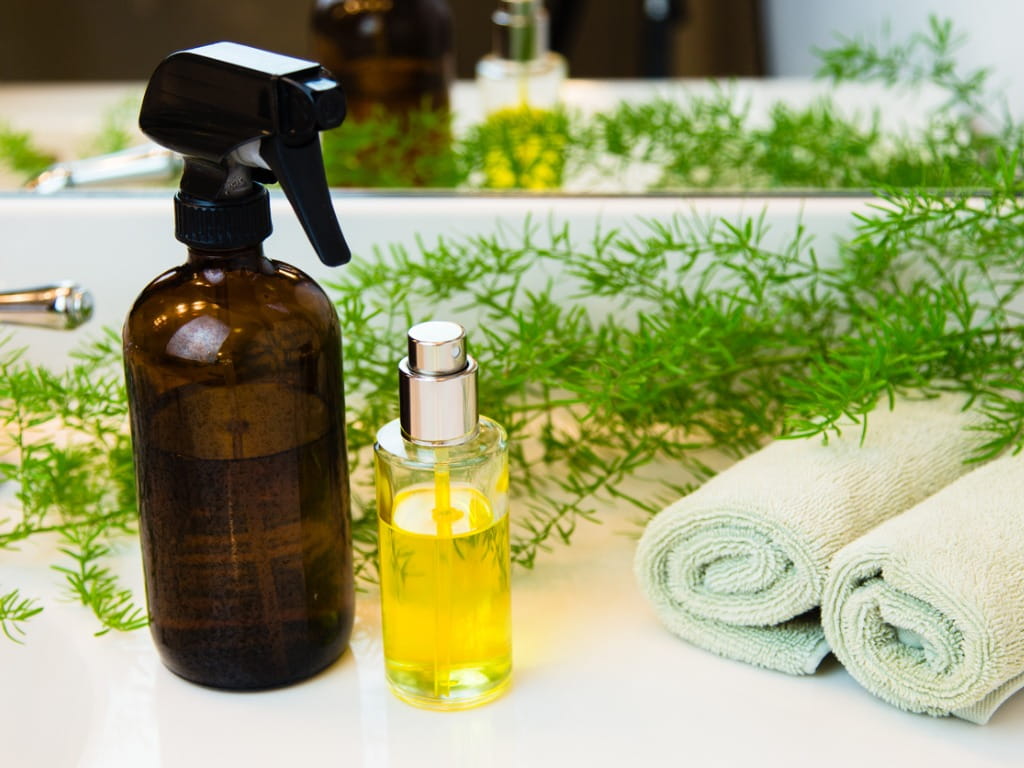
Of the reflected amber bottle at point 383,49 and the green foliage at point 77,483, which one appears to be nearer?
the green foliage at point 77,483

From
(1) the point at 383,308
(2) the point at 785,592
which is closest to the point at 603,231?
(1) the point at 383,308

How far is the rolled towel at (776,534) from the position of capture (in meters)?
0.47

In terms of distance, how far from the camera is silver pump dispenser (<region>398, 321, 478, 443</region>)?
1.39 feet

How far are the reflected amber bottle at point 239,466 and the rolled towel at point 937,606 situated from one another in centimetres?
19

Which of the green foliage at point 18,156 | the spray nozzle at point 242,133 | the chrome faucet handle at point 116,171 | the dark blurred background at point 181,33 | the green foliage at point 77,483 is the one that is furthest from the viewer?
the dark blurred background at point 181,33

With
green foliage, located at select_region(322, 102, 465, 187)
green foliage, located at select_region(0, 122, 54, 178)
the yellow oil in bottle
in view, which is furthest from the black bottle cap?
green foliage, located at select_region(0, 122, 54, 178)

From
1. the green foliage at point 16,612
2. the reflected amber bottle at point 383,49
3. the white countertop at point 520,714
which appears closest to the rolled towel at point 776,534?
the white countertop at point 520,714

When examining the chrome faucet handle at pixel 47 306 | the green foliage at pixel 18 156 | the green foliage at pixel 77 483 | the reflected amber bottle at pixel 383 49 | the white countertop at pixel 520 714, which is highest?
the reflected amber bottle at pixel 383 49

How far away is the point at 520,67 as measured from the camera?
0.83m

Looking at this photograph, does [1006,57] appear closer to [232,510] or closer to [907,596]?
[907,596]

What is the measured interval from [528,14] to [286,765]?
1.76ft

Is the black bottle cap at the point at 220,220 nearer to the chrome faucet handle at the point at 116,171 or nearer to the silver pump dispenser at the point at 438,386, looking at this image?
the silver pump dispenser at the point at 438,386

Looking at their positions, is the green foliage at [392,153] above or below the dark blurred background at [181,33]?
below

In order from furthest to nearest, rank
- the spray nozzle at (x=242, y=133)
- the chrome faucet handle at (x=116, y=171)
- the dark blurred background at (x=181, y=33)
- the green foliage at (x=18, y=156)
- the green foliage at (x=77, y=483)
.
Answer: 1. the dark blurred background at (x=181, y=33)
2. the green foliage at (x=18, y=156)
3. the chrome faucet handle at (x=116, y=171)
4. the green foliage at (x=77, y=483)
5. the spray nozzle at (x=242, y=133)
